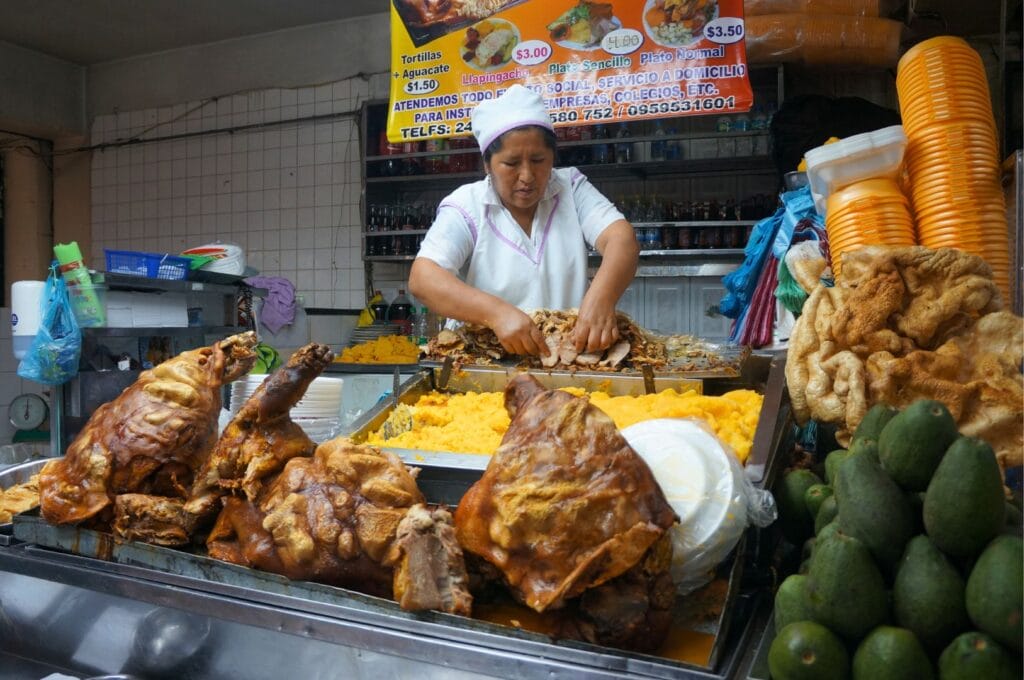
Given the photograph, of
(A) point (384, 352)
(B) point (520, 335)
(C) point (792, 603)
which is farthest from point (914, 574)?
(A) point (384, 352)

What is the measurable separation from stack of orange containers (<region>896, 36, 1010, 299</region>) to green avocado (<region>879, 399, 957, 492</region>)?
127 cm

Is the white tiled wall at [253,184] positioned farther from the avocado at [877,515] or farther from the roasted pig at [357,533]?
the avocado at [877,515]

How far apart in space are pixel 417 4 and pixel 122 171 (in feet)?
19.4

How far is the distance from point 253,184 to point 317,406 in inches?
255

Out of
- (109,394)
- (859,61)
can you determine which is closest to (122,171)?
(109,394)

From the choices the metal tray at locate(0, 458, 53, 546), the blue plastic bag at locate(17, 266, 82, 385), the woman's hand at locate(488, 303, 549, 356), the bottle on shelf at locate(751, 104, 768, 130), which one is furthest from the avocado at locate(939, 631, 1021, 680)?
the bottle on shelf at locate(751, 104, 768, 130)

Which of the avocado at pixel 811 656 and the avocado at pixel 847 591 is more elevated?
the avocado at pixel 847 591

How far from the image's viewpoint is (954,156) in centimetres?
214

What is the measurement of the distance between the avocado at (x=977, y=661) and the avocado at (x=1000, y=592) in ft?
0.06

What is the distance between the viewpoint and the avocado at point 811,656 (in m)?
0.92

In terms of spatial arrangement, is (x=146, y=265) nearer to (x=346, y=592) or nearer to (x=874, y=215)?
(x=346, y=592)

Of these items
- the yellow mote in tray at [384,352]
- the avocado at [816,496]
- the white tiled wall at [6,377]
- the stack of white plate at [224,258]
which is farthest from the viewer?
the white tiled wall at [6,377]

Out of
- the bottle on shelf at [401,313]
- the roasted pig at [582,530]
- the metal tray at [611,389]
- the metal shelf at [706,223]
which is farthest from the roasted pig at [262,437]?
the bottle on shelf at [401,313]

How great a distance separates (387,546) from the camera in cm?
123
